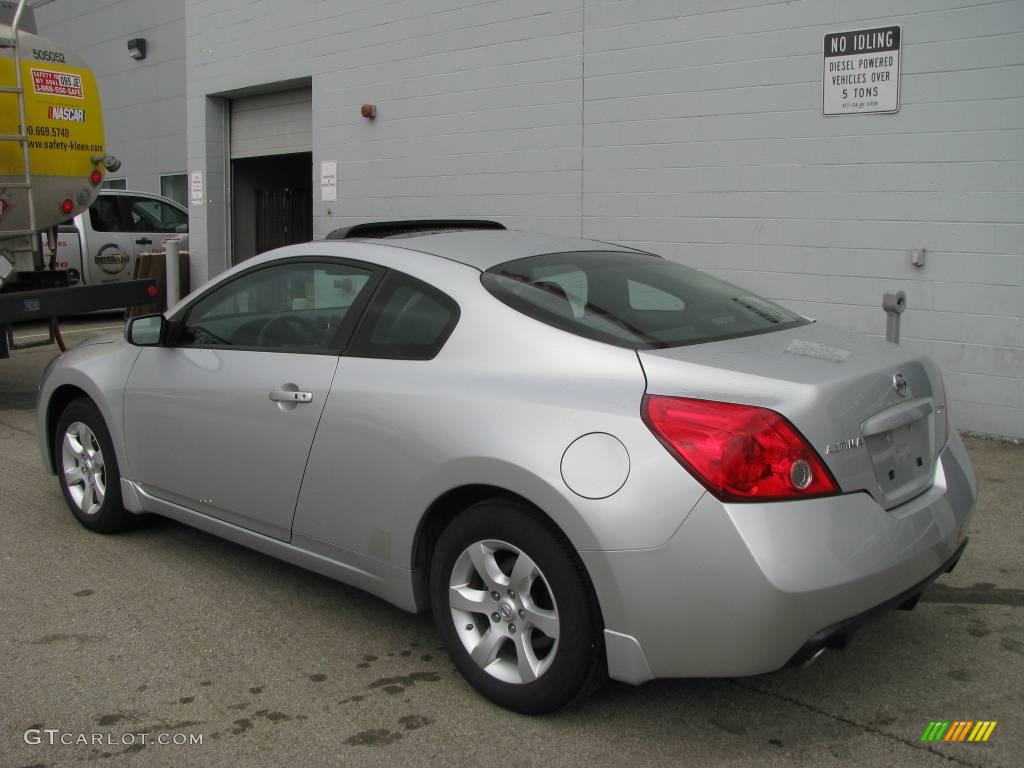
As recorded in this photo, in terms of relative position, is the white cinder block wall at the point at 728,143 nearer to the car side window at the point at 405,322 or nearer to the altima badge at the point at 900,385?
the altima badge at the point at 900,385

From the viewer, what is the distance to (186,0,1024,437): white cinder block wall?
7047 mm

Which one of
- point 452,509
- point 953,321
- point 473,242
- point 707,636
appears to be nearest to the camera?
point 707,636

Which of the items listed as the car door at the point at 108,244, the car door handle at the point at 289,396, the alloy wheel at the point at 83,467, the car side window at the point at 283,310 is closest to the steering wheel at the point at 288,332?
the car side window at the point at 283,310

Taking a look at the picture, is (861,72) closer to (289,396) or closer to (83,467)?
(289,396)

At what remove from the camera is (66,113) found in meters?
9.16

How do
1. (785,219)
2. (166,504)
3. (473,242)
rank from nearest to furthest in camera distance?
(473,242) < (166,504) < (785,219)

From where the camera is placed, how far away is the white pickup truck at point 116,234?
14664 mm

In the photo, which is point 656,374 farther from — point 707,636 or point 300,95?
point 300,95

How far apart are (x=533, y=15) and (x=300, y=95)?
425 cm

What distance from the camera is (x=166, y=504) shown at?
4590 mm

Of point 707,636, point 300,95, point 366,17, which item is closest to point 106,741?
point 707,636

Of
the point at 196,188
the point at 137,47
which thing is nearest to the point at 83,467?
the point at 196,188

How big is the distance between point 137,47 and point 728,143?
580 inches

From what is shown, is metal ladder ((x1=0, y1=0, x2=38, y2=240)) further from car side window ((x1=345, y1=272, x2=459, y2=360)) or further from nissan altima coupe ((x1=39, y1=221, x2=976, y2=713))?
car side window ((x1=345, y1=272, x2=459, y2=360))
